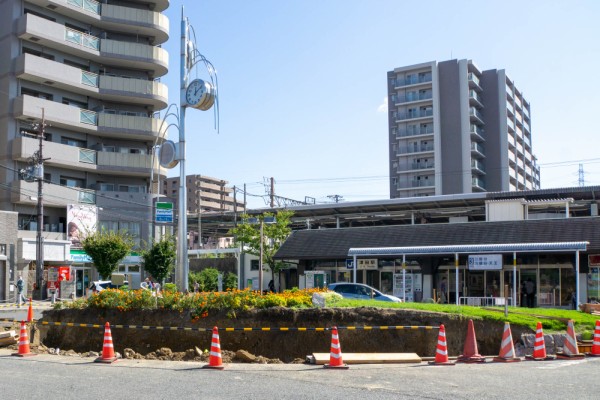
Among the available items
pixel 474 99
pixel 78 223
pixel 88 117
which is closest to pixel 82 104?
pixel 88 117

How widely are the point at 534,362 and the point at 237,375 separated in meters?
7.26

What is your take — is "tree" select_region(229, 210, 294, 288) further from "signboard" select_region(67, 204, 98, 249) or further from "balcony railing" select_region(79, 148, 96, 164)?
"balcony railing" select_region(79, 148, 96, 164)

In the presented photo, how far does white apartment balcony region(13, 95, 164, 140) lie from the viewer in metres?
43.9

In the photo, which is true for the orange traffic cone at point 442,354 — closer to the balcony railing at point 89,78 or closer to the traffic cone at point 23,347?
the traffic cone at point 23,347

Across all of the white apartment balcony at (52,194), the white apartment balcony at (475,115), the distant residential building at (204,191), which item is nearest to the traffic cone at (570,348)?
the white apartment balcony at (52,194)

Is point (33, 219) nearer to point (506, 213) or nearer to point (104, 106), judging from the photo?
point (104, 106)

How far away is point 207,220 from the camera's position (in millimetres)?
60000

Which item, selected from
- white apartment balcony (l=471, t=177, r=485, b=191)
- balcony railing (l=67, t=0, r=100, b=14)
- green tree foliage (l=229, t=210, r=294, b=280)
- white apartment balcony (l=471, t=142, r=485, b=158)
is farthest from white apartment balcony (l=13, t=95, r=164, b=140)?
white apartment balcony (l=471, t=142, r=485, b=158)

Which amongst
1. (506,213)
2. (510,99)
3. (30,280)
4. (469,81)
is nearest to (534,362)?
(506,213)

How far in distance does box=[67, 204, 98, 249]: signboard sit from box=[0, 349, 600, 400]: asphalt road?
101 ft

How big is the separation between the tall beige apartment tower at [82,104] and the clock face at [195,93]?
21.8 meters

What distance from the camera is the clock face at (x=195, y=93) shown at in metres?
22.5

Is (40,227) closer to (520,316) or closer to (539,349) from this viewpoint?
(520,316)

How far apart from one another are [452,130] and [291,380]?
72.6 metres
